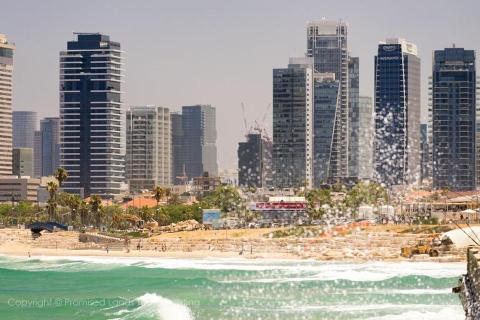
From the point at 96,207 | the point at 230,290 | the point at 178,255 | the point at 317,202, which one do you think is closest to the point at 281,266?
the point at 178,255

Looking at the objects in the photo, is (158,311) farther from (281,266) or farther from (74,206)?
(74,206)

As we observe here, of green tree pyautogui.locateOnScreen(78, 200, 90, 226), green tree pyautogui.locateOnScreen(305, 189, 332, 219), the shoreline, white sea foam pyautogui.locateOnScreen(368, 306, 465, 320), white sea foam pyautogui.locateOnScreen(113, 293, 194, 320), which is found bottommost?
the shoreline

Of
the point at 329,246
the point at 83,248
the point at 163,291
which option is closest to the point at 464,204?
the point at 329,246

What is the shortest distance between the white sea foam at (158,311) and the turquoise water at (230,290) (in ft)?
0.17

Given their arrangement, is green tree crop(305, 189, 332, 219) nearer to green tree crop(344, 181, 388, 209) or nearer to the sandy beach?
green tree crop(344, 181, 388, 209)

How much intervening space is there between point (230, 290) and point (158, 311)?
396 inches

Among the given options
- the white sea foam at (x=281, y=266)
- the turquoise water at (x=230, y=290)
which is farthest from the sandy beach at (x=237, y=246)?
the turquoise water at (x=230, y=290)

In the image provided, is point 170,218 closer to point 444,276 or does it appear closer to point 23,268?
point 23,268

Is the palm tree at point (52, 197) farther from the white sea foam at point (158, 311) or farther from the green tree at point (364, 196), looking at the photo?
the white sea foam at point (158, 311)

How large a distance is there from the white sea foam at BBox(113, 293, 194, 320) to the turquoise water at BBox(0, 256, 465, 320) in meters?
0.05

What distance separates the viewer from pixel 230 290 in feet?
207

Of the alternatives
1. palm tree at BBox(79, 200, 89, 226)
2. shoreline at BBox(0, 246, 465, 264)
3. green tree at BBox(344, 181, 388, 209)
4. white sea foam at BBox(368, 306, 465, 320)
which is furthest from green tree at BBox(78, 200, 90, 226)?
white sea foam at BBox(368, 306, 465, 320)

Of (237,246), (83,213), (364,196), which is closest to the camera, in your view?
(237,246)

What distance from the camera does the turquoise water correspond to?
171 feet
